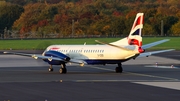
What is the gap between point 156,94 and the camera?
29.0m

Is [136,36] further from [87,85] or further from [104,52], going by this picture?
[87,85]

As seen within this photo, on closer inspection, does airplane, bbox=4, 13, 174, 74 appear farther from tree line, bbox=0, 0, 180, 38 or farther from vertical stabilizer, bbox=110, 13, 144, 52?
tree line, bbox=0, 0, 180, 38

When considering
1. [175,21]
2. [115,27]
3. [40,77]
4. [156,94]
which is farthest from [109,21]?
[156,94]

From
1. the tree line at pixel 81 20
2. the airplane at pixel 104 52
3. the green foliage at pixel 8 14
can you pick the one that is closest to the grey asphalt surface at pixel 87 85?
the airplane at pixel 104 52

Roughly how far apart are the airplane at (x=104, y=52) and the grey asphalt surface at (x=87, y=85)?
98 centimetres

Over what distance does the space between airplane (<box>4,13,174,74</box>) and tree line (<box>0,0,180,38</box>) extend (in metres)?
85.8

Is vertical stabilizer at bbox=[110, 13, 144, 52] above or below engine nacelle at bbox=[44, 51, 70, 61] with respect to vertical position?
above

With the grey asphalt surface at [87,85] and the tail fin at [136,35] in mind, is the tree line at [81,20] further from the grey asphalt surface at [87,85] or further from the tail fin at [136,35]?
the tail fin at [136,35]

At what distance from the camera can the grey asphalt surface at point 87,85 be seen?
2792cm

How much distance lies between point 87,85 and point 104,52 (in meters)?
8.34

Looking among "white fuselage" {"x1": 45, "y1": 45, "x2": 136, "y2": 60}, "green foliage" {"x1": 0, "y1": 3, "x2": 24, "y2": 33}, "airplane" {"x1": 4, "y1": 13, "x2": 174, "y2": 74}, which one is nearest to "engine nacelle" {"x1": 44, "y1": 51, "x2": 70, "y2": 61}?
"airplane" {"x1": 4, "y1": 13, "x2": 174, "y2": 74}

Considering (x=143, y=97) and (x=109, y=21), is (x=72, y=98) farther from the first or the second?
(x=109, y=21)

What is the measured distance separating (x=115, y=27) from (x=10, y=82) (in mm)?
97379

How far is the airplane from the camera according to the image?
40375 millimetres
